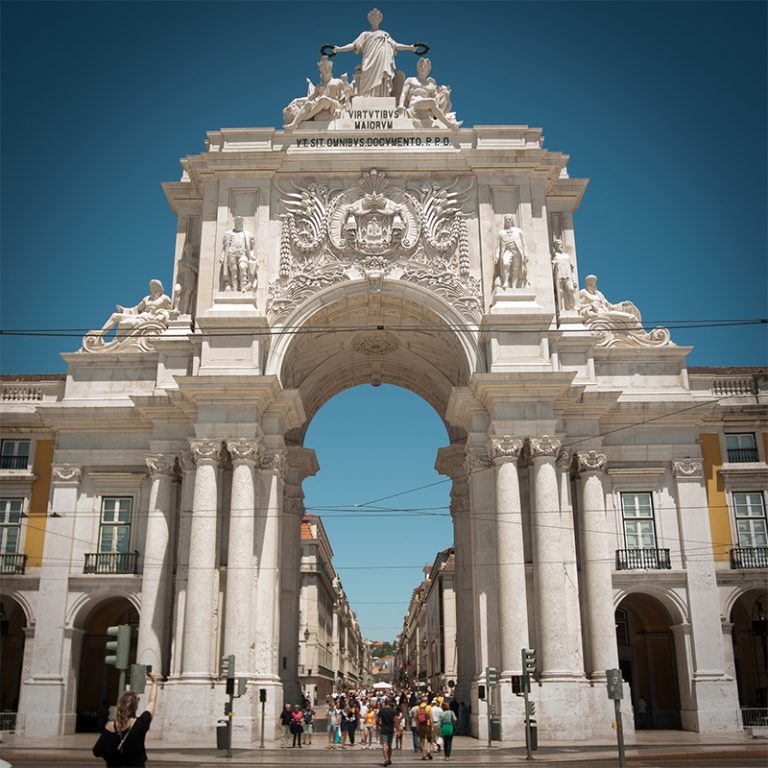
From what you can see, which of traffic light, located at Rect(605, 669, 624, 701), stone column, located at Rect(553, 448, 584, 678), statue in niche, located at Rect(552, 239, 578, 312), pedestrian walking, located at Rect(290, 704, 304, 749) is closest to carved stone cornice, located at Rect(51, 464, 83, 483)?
pedestrian walking, located at Rect(290, 704, 304, 749)

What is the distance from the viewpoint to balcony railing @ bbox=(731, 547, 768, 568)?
33.7 meters

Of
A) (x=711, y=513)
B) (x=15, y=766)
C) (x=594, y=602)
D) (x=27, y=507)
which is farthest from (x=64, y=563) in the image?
(x=711, y=513)

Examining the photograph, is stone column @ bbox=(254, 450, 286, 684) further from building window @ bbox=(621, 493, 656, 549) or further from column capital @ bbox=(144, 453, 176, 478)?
building window @ bbox=(621, 493, 656, 549)

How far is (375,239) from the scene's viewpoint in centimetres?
3481

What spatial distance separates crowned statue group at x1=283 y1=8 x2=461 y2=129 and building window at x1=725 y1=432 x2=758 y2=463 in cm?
1653

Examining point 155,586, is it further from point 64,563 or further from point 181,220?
point 181,220

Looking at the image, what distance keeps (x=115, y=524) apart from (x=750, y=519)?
24.0 m

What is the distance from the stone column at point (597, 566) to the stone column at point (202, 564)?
12845 millimetres

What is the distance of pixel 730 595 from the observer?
3331 centimetres

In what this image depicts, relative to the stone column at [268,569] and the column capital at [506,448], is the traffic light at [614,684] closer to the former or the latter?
the column capital at [506,448]

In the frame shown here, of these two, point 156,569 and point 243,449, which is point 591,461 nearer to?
point 243,449

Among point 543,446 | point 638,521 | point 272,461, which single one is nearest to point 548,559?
point 543,446

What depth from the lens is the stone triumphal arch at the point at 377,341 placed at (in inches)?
1187

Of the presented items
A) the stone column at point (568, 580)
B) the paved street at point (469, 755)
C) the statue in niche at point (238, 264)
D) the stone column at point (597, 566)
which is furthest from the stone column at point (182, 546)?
the stone column at point (597, 566)
